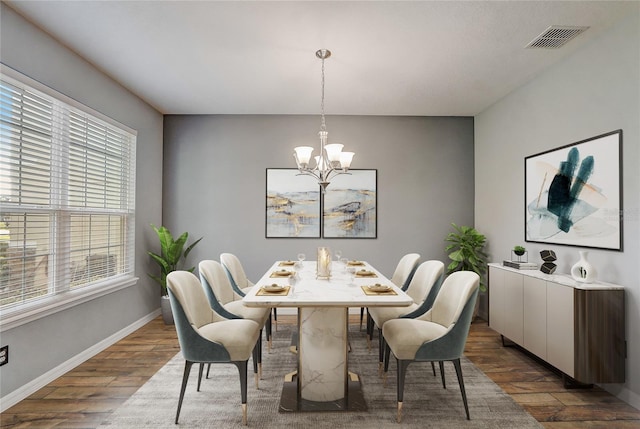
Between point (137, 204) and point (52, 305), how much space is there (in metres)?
1.65

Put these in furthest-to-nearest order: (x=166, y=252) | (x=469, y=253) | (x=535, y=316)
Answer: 1. (x=469, y=253)
2. (x=166, y=252)
3. (x=535, y=316)

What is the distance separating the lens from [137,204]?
163 inches

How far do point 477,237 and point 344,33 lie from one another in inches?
117

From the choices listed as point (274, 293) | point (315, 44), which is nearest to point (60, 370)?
point (274, 293)

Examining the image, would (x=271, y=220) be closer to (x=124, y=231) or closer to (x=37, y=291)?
(x=124, y=231)

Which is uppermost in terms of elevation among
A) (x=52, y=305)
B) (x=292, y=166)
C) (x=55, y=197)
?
(x=292, y=166)

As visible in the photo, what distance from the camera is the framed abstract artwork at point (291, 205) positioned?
480 centimetres

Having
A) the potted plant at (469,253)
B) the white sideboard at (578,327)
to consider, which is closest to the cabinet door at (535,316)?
the white sideboard at (578,327)

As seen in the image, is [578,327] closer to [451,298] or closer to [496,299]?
[451,298]

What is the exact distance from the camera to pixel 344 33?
2688mm

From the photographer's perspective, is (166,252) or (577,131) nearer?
(577,131)

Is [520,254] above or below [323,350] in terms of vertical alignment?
above

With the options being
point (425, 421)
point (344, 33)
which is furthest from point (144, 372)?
point (344, 33)

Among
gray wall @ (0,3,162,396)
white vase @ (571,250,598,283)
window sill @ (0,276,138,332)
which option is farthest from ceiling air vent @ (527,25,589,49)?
window sill @ (0,276,138,332)
